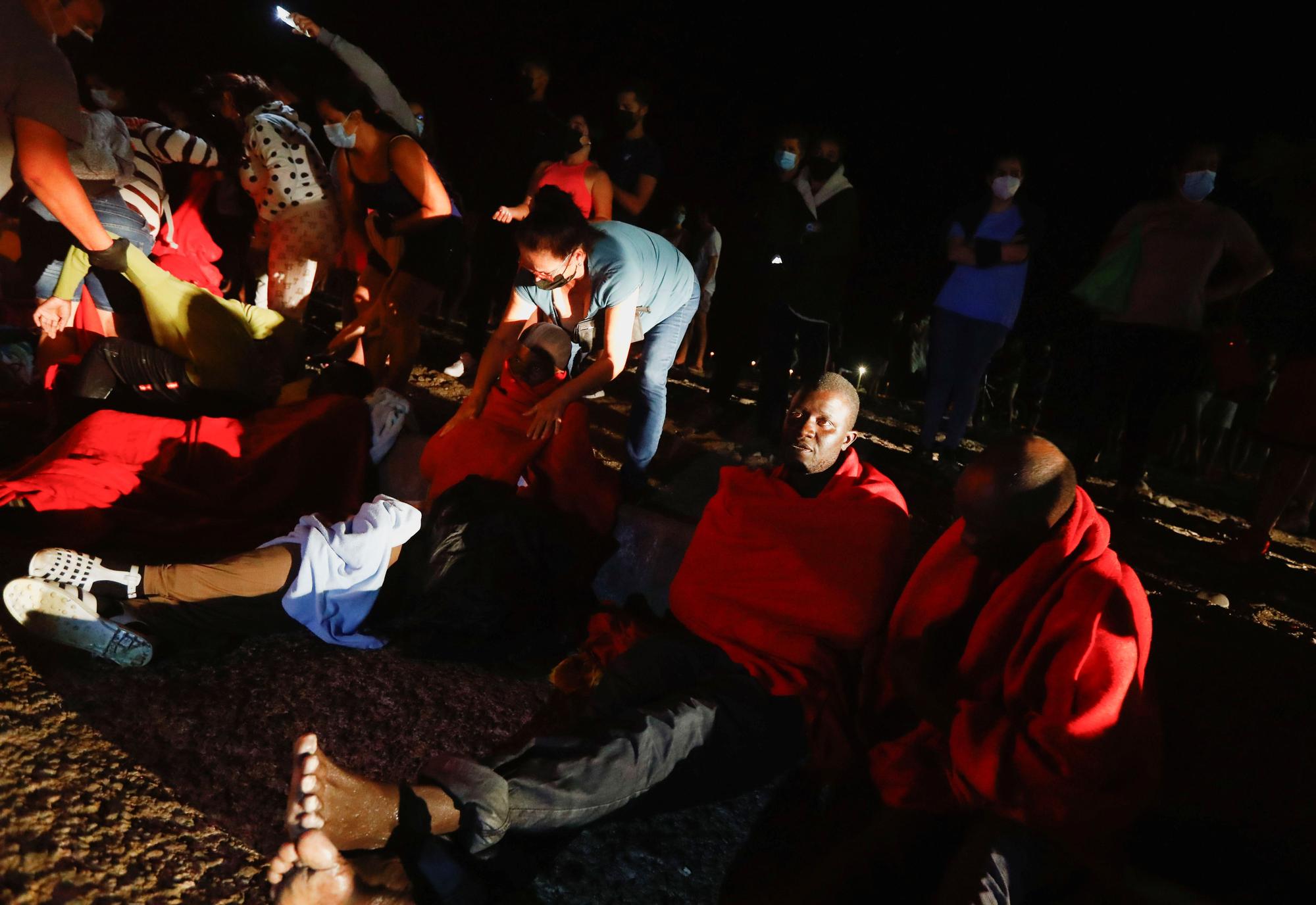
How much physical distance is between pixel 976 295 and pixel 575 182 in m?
2.06

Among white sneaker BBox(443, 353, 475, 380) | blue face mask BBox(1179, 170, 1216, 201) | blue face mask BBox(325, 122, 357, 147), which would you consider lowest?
white sneaker BBox(443, 353, 475, 380)

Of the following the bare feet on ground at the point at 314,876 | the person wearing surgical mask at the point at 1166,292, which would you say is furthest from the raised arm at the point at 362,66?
the person wearing surgical mask at the point at 1166,292

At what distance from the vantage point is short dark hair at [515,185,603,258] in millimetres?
2756

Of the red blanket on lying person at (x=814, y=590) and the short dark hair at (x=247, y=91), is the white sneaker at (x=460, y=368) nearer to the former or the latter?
the short dark hair at (x=247, y=91)

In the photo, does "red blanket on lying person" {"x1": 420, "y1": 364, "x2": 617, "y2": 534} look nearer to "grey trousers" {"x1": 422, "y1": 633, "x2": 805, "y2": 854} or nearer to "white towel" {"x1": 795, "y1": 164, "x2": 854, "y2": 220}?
"grey trousers" {"x1": 422, "y1": 633, "x2": 805, "y2": 854}

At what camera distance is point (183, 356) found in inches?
121

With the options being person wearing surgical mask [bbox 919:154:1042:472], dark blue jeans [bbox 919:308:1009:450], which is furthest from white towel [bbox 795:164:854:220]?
dark blue jeans [bbox 919:308:1009:450]

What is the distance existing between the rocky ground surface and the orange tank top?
8.20 feet

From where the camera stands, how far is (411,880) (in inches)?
54.1

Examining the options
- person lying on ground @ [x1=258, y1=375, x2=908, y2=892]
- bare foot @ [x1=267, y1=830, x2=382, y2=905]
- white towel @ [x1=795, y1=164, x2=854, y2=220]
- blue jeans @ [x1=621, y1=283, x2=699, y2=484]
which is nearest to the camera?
bare foot @ [x1=267, y1=830, x2=382, y2=905]

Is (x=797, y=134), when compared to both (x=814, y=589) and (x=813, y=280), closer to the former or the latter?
(x=813, y=280)

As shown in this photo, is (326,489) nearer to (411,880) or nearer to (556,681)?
(556,681)

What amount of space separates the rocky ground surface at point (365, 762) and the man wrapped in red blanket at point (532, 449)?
69cm

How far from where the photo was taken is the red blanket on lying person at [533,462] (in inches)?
111
